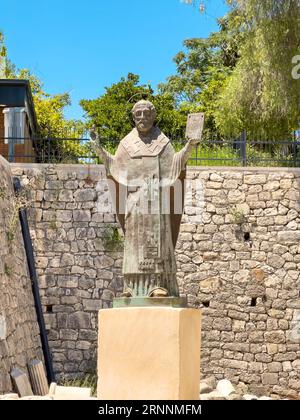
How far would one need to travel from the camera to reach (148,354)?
816 cm

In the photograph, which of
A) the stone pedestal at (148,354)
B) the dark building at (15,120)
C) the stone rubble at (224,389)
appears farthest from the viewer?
the dark building at (15,120)

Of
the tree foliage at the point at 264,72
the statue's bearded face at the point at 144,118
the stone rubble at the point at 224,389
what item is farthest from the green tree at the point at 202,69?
the statue's bearded face at the point at 144,118

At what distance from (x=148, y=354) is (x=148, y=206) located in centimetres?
148

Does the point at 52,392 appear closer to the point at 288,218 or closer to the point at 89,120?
the point at 288,218

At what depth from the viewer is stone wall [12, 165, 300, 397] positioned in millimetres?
16141

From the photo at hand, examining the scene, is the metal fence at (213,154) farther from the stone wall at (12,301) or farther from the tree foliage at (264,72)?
the stone wall at (12,301)

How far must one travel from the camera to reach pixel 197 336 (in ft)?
27.8

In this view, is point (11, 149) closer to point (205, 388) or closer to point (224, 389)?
point (205, 388)

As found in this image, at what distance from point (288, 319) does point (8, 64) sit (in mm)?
18614

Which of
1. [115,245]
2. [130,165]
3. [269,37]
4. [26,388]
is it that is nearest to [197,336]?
[130,165]

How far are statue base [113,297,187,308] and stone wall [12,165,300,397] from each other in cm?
772

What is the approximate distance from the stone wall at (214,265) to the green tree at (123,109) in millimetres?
13989

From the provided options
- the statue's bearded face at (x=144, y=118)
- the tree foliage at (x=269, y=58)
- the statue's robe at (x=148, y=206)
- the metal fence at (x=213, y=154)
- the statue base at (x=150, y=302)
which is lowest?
the statue base at (x=150, y=302)

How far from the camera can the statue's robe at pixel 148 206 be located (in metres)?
8.63
